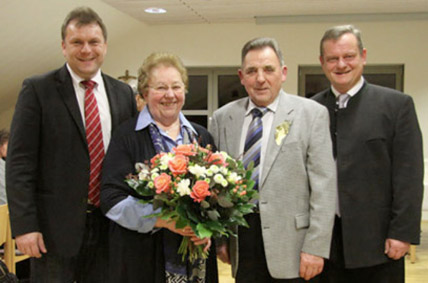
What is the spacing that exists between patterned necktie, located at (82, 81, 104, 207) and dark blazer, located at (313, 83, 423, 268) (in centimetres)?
118

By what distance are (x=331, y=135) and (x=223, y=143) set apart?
565 mm

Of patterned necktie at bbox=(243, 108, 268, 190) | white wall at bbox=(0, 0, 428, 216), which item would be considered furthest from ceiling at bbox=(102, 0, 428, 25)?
patterned necktie at bbox=(243, 108, 268, 190)

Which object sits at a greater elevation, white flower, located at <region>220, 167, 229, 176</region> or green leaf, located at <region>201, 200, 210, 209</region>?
white flower, located at <region>220, 167, 229, 176</region>

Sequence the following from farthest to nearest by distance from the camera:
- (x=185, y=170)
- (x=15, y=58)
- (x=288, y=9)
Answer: (x=288, y=9) < (x=15, y=58) < (x=185, y=170)

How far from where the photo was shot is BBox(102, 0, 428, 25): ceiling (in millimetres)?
6031

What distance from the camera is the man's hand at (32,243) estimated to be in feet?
6.99

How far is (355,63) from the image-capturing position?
2.42 meters

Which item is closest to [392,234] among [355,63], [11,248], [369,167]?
[369,167]

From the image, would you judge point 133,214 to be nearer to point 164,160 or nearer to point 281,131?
point 164,160

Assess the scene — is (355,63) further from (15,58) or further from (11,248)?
(15,58)

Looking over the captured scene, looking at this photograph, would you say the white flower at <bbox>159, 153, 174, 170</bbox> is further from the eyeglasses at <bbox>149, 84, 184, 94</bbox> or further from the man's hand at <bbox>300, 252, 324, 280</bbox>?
the man's hand at <bbox>300, 252, 324, 280</bbox>

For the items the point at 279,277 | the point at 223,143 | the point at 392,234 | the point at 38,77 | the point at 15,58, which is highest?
the point at 15,58

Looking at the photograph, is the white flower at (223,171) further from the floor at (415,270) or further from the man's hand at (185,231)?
the floor at (415,270)

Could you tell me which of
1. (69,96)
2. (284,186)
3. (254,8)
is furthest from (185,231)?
(254,8)
